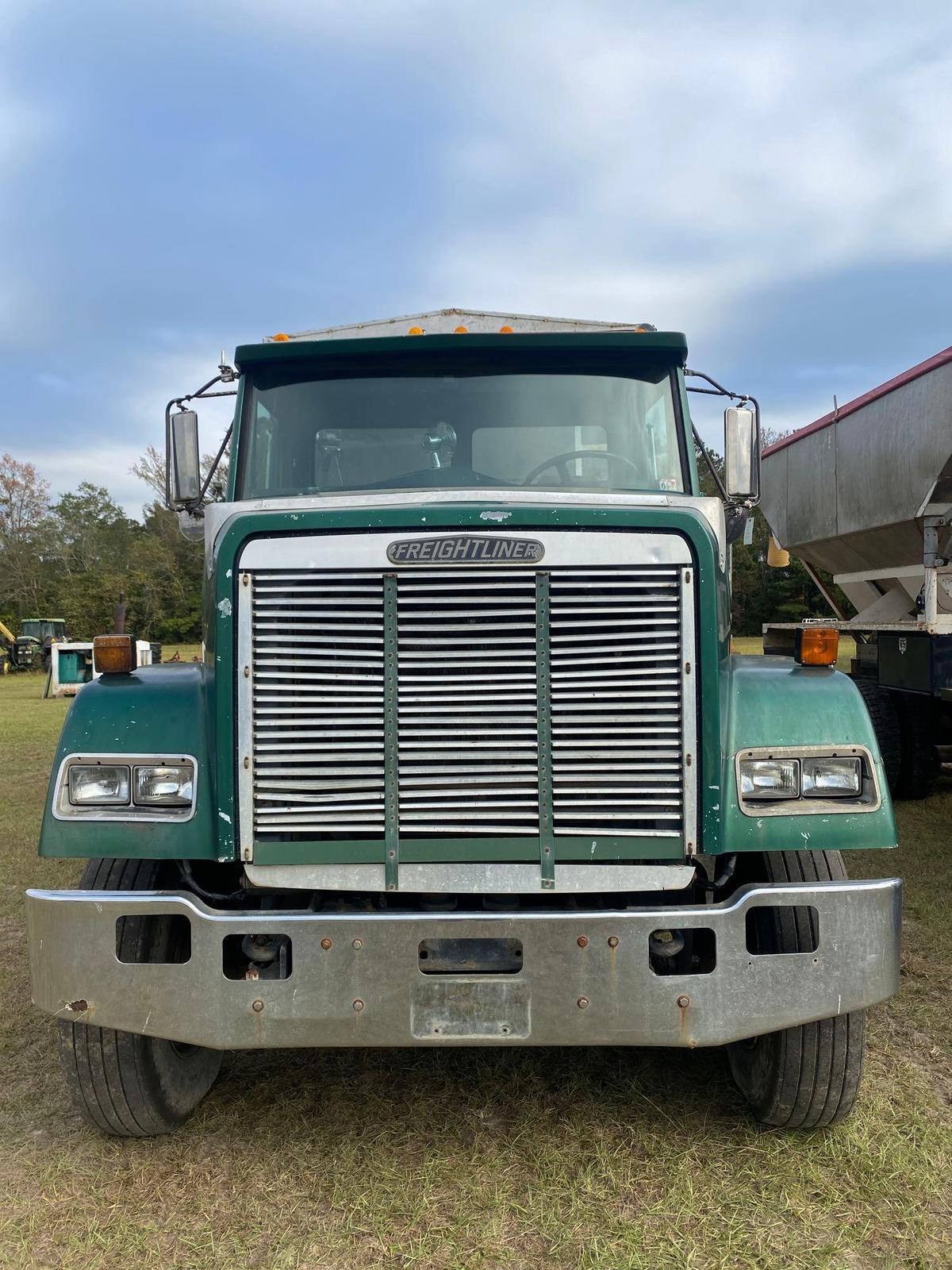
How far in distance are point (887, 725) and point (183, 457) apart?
584cm

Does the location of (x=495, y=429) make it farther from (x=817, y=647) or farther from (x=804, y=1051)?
Result: (x=804, y=1051)

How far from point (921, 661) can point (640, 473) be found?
430 centimetres

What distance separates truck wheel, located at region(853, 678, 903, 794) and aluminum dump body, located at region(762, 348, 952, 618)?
776 millimetres

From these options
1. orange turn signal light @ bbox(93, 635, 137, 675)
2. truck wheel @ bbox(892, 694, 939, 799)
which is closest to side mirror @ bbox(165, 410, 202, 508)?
orange turn signal light @ bbox(93, 635, 137, 675)

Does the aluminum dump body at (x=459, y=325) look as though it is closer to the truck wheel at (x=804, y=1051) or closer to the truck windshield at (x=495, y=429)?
the truck windshield at (x=495, y=429)

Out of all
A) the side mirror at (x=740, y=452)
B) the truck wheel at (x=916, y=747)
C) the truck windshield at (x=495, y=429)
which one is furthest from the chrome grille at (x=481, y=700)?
the truck wheel at (x=916, y=747)

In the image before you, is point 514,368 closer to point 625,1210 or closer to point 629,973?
point 629,973

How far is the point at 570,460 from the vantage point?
3.63m

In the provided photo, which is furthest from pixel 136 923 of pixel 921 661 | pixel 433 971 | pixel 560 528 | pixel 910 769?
pixel 910 769

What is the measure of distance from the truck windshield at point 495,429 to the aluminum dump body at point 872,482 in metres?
3.55

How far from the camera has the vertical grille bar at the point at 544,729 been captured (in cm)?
278

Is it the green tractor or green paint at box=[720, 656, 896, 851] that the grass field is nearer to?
green paint at box=[720, 656, 896, 851]

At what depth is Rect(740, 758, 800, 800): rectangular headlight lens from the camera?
2855mm

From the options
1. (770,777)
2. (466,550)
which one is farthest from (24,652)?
(770,777)
